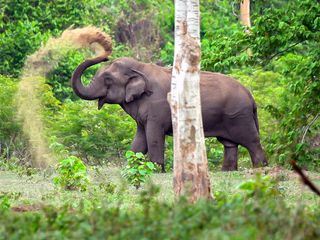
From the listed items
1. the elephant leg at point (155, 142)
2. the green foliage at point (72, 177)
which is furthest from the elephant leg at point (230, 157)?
the green foliage at point (72, 177)

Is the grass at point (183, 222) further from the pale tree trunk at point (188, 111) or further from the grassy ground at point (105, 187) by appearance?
the grassy ground at point (105, 187)

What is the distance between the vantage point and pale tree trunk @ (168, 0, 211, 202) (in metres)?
Answer: 11.2

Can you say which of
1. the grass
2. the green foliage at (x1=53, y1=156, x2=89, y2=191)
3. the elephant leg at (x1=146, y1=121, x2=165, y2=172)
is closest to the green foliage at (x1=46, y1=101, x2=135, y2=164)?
the elephant leg at (x1=146, y1=121, x2=165, y2=172)

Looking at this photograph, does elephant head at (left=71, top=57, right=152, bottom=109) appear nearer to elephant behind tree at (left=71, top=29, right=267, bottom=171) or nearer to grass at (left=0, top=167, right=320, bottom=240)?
elephant behind tree at (left=71, top=29, right=267, bottom=171)

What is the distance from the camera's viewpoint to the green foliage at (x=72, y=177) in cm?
1437

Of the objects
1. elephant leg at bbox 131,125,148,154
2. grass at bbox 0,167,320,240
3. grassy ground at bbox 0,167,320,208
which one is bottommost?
elephant leg at bbox 131,125,148,154

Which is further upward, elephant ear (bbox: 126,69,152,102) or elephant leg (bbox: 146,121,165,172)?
elephant ear (bbox: 126,69,152,102)

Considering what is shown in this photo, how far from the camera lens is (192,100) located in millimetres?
11234

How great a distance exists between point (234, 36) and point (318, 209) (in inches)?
301

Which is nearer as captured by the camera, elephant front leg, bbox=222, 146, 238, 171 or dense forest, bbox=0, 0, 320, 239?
dense forest, bbox=0, 0, 320, 239

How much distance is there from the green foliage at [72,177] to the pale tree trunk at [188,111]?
316 cm

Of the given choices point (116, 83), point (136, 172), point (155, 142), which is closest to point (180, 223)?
point (136, 172)

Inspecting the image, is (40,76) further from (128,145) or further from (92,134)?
(128,145)

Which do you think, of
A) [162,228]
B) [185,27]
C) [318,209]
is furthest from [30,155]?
[162,228]
